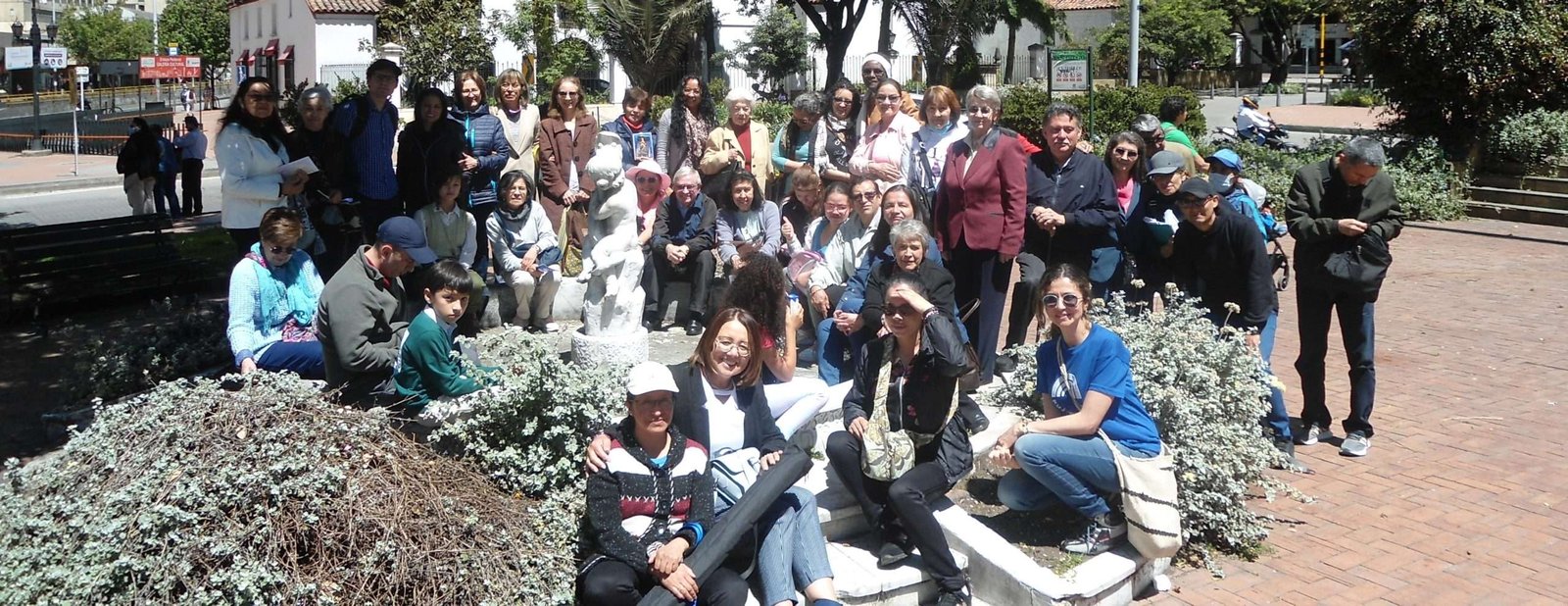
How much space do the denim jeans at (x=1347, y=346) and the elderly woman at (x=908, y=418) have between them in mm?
2658

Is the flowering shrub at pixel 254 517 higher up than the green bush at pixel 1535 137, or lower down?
lower down

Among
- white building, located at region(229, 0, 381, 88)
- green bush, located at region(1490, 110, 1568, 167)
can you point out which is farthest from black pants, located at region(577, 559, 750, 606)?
white building, located at region(229, 0, 381, 88)

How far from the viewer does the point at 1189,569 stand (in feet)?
18.2

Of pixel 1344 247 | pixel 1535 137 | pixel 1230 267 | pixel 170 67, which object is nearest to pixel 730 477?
pixel 1230 267

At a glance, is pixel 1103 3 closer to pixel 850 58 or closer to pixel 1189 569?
pixel 850 58

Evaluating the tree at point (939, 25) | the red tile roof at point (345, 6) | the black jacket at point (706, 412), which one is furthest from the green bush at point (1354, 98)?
the black jacket at point (706, 412)

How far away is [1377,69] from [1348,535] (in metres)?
14.1

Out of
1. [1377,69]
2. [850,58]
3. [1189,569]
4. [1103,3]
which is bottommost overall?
[1189,569]

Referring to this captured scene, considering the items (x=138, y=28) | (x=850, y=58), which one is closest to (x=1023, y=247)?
(x=850, y=58)

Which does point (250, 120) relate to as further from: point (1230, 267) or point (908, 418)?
point (1230, 267)

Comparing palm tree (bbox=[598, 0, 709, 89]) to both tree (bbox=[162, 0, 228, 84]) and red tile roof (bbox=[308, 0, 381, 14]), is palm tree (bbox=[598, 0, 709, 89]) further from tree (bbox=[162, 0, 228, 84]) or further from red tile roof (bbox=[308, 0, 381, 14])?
tree (bbox=[162, 0, 228, 84])

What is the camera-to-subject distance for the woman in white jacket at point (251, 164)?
718 centimetres

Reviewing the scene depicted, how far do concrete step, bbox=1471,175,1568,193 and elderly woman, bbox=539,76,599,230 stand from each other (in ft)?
43.1

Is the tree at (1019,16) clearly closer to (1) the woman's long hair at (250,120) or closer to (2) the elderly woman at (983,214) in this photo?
(2) the elderly woman at (983,214)
